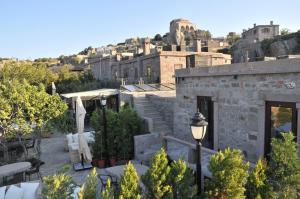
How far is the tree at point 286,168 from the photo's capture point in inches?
225

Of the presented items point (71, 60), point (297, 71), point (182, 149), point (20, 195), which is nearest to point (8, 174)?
point (20, 195)

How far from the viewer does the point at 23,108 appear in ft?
36.1

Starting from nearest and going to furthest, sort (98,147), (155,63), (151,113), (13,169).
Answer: (13,169) < (98,147) < (151,113) < (155,63)

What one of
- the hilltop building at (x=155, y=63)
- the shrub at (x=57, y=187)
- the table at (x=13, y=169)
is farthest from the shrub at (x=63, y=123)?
the hilltop building at (x=155, y=63)

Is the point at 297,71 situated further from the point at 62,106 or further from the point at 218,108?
the point at 62,106

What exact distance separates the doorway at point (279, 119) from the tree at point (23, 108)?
8573mm

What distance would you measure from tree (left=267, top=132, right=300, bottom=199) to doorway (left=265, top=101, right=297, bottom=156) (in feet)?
5.67

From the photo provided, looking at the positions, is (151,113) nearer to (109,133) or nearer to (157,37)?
(109,133)

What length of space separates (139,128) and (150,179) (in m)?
7.17

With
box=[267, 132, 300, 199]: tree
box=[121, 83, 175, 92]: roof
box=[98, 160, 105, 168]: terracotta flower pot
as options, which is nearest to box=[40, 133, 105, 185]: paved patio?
box=[98, 160, 105, 168]: terracotta flower pot

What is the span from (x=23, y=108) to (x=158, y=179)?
7770mm

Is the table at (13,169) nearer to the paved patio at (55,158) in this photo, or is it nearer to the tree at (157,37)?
the paved patio at (55,158)

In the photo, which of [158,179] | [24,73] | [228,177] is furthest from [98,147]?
[24,73]

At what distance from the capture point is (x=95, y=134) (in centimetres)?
1234
